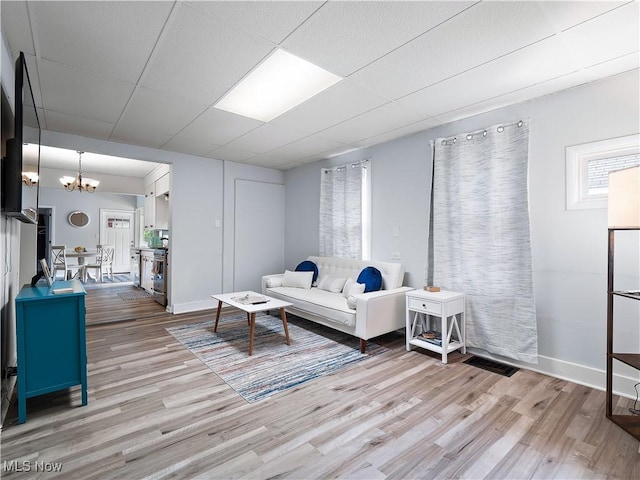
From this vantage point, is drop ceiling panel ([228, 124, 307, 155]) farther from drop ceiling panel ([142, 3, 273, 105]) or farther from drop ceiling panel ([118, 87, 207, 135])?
drop ceiling panel ([142, 3, 273, 105])

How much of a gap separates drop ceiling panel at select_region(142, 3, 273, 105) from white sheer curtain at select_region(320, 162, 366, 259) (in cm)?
222

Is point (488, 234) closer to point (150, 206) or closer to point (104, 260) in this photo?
point (150, 206)

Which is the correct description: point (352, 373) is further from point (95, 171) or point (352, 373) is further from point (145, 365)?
point (95, 171)

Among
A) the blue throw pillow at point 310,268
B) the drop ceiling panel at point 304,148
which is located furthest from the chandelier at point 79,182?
the blue throw pillow at point 310,268

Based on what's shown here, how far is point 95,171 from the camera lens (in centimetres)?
695

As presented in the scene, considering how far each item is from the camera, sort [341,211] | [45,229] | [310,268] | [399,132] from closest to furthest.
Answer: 1. [399,132]
2. [341,211]
3. [310,268]
4. [45,229]

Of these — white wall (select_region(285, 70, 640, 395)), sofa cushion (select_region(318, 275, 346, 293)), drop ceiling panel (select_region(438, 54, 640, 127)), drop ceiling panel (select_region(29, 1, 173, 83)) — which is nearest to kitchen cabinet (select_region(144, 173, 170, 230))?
sofa cushion (select_region(318, 275, 346, 293))

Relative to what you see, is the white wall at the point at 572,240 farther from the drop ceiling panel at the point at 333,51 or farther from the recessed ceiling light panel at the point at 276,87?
the recessed ceiling light panel at the point at 276,87

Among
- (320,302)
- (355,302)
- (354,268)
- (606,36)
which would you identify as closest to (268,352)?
(320,302)

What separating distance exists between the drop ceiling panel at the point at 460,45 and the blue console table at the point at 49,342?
264 cm

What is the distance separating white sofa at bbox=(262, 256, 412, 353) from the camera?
10.4 ft

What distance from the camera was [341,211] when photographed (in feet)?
15.2

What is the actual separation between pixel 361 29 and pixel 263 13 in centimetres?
57

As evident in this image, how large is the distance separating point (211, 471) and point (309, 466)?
49 cm
